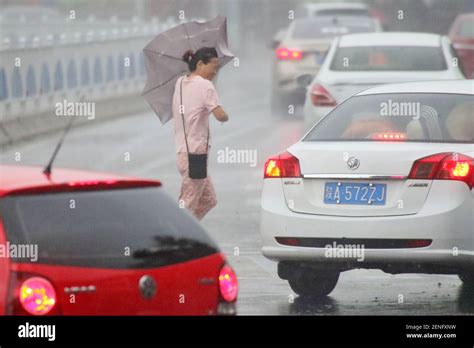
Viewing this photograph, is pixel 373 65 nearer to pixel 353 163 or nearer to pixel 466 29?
pixel 353 163

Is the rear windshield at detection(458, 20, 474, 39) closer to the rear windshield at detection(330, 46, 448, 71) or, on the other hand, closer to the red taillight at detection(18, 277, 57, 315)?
the rear windshield at detection(330, 46, 448, 71)

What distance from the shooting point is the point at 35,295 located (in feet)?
21.0

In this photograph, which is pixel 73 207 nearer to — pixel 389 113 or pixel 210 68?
pixel 389 113

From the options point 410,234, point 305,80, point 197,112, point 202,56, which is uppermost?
point 202,56

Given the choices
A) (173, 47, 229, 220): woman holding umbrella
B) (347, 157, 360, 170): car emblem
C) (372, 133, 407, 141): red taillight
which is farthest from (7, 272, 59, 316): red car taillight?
(173, 47, 229, 220): woman holding umbrella

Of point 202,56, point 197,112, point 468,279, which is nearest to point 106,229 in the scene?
point 468,279

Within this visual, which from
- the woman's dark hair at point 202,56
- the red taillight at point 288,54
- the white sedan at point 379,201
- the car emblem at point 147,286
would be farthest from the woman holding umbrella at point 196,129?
the red taillight at point 288,54

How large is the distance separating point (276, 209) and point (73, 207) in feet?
11.8

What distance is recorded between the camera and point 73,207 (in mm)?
6738

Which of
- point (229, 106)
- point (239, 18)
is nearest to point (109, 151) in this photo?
point (229, 106)

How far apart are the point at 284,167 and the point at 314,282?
0.98 meters

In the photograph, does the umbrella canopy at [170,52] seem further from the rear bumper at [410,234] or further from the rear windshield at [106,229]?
the rear windshield at [106,229]

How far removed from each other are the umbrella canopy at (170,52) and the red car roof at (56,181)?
5835 mm

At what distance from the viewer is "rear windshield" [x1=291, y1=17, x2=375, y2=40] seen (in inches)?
1070
